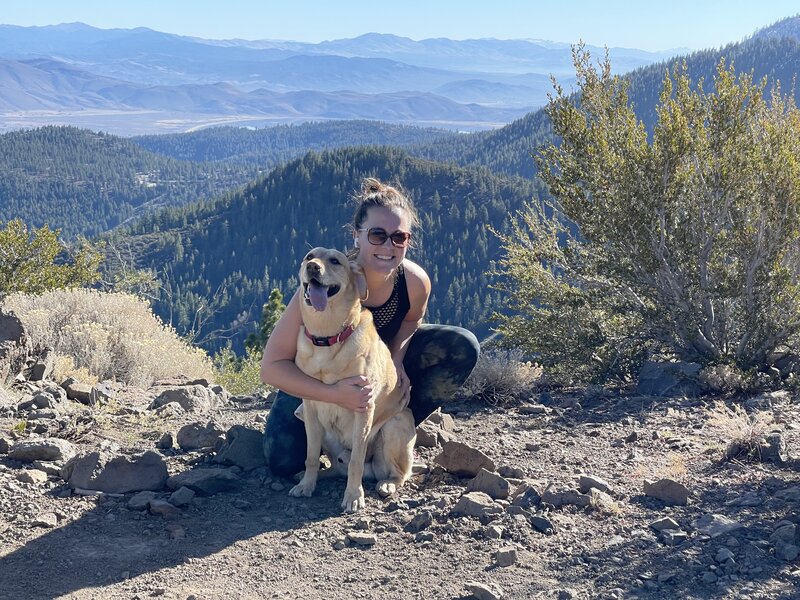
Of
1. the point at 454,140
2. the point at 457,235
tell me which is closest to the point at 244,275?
the point at 457,235

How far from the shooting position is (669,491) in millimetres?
4180

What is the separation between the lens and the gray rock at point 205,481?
4.53m

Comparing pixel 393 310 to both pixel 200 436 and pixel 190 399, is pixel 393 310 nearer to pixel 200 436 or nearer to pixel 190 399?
pixel 200 436

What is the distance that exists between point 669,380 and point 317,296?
3756 millimetres

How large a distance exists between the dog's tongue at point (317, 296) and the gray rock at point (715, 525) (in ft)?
6.66

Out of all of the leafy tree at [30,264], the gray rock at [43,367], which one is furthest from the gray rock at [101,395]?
the leafy tree at [30,264]

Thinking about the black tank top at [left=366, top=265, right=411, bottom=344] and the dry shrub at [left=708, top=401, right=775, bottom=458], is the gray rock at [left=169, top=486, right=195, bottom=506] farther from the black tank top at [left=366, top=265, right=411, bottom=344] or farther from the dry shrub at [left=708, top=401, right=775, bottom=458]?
the dry shrub at [left=708, top=401, right=775, bottom=458]

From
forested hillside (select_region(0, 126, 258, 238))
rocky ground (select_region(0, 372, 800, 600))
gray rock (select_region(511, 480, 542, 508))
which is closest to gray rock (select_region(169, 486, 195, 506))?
rocky ground (select_region(0, 372, 800, 600))

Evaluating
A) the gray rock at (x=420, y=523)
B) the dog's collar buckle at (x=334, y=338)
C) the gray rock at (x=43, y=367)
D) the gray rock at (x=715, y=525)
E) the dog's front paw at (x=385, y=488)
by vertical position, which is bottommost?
the gray rock at (x=43, y=367)

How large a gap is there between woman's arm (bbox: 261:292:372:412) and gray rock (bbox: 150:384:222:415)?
2157mm

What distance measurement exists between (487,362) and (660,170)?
219 centimetres

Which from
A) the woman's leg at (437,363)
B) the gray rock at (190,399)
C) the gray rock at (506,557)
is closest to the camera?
the gray rock at (506,557)

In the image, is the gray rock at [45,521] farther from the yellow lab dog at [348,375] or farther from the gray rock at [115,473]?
the yellow lab dog at [348,375]

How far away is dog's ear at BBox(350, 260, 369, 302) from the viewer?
4.23 metres
